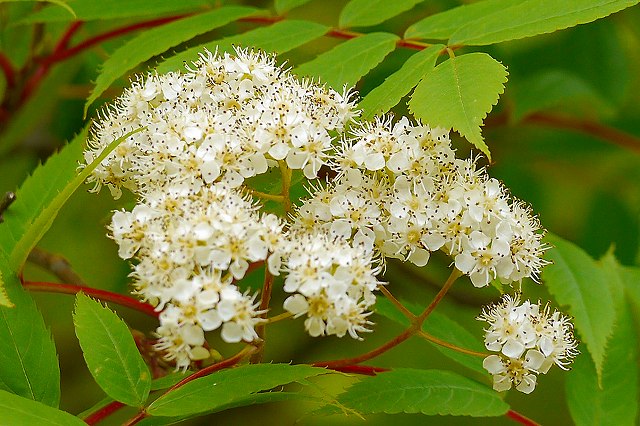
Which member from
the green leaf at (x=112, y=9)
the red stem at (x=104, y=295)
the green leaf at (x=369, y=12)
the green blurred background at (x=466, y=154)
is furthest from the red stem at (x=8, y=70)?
the green leaf at (x=369, y=12)

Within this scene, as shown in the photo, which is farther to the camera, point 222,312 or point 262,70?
point 262,70

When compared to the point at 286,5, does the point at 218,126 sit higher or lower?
lower

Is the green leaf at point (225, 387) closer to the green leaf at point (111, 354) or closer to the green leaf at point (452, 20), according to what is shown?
the green leaf at point (111, 354)

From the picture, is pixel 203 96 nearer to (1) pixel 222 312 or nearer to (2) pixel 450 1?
(1) pixel 222 312

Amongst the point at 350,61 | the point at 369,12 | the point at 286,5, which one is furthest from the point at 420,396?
the point at 286,5

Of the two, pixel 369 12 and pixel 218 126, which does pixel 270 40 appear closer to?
pixel 369 12

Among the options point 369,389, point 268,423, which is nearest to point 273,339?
point 268,423

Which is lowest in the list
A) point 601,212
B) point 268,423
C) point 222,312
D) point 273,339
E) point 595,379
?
point 222,312
